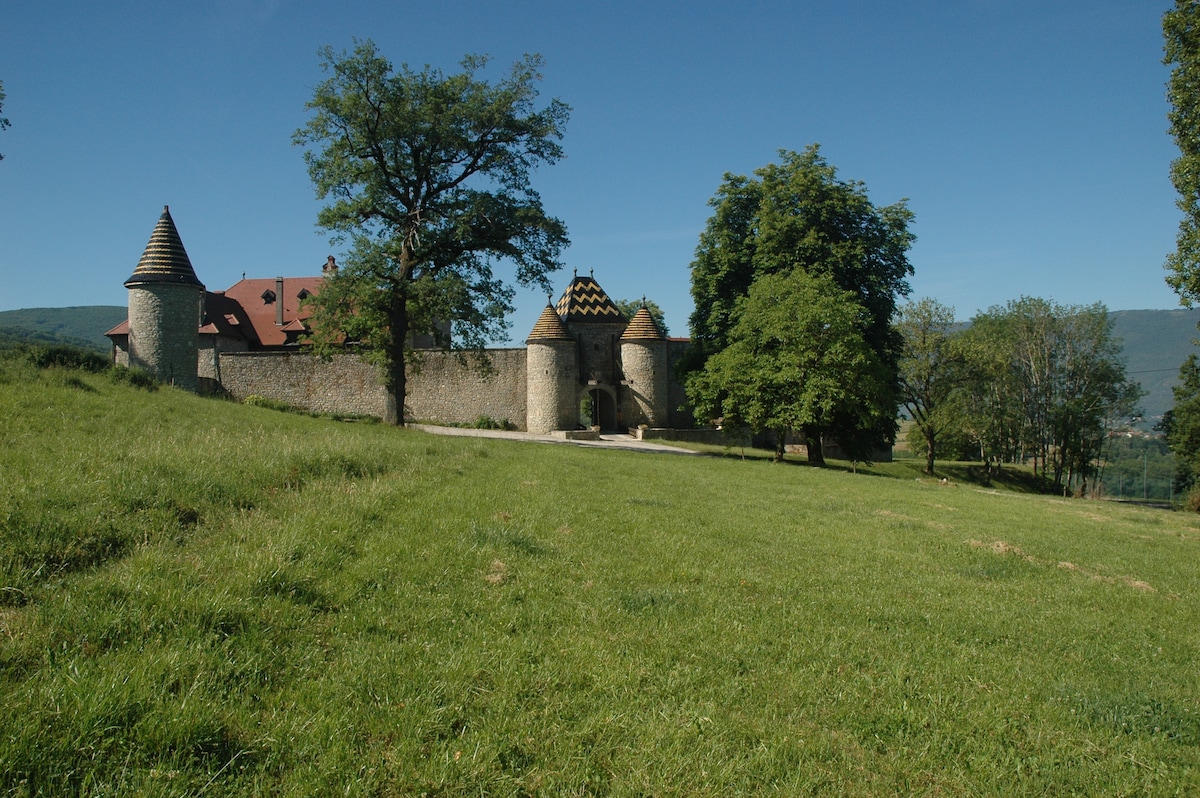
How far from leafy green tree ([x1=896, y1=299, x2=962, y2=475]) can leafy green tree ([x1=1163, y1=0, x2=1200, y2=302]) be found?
23.1 m

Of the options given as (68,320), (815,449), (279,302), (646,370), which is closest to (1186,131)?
(815,449)

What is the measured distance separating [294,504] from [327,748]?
445cm

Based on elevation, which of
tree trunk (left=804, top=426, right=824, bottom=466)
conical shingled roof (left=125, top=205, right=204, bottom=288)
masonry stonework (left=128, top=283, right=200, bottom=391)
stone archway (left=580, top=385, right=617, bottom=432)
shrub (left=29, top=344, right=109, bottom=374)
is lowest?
tree trunk (left=804, top=426, right=824, bottom=466)

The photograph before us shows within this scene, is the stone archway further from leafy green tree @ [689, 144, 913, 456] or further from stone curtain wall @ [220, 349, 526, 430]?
leafy green tree @ [689, 144, 913, 456]

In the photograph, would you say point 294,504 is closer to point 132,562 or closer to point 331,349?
point 132,562

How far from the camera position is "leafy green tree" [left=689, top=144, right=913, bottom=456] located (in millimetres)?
29312

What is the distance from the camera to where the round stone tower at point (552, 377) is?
36.7 metres

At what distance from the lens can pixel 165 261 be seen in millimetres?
27547

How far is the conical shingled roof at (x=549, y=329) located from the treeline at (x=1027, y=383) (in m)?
18.6

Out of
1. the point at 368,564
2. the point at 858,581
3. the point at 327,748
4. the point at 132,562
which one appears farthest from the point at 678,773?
the point at 858,581

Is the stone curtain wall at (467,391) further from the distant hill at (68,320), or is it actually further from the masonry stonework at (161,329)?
the distant hill at (68,320)

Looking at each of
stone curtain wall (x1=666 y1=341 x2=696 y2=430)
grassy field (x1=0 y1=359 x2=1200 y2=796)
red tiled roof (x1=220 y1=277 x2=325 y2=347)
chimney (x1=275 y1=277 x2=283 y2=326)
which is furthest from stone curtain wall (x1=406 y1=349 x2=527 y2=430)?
A: grassy field (x1=0 y1=359 x2=1200 y2=796)

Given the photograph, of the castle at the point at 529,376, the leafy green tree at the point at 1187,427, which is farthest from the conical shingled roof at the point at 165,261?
the leafy green tree at the point at 1187,427

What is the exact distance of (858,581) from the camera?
22.8 feet
